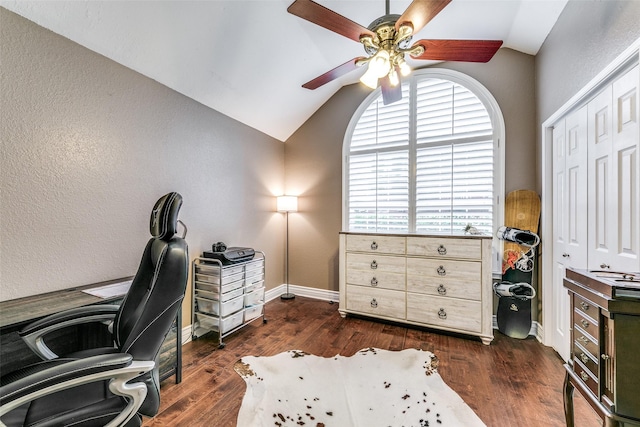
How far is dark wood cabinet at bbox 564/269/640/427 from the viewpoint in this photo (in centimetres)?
86

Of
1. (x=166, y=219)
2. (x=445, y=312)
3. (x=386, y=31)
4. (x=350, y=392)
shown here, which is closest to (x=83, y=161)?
(x=166, y=219)

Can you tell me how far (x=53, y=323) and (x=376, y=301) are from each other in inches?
98.4

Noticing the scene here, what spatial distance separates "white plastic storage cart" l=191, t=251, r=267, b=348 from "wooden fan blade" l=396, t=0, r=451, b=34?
2.25m

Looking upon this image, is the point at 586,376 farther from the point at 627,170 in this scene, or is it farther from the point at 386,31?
the point at 386,31

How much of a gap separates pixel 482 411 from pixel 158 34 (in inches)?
131

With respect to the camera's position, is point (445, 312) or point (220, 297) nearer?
point (220, 297)

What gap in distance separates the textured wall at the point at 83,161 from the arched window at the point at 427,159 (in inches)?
71.3

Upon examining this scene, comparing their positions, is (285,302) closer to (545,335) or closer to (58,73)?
(545,335)

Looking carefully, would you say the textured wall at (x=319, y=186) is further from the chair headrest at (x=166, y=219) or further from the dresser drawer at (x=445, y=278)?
the chair headrest at (x=166, y=219)

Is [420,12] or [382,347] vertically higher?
[420,12]

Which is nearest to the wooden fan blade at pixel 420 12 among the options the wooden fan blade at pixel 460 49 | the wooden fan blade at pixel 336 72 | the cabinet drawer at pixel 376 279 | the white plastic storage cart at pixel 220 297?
the wooden fan blade at pixel 460 49

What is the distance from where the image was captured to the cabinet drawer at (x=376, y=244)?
2.73 metres

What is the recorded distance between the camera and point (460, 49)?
168cm

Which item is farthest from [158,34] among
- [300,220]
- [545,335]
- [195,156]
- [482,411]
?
[545,335]
